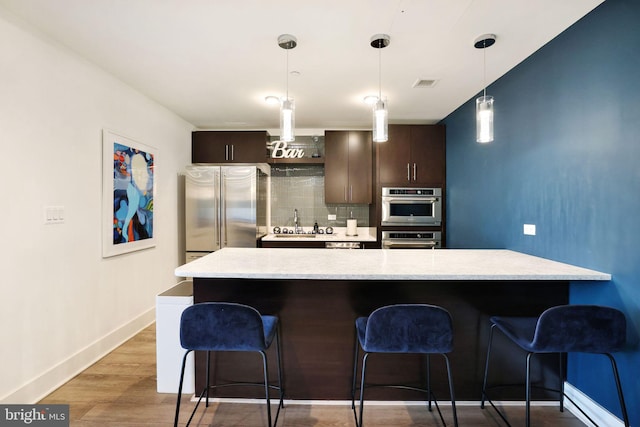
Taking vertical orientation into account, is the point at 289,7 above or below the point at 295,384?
above

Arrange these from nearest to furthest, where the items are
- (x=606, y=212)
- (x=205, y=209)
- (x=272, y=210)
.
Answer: (x=606, y=212)
(x=205, y=209)
(x=272, y=210)

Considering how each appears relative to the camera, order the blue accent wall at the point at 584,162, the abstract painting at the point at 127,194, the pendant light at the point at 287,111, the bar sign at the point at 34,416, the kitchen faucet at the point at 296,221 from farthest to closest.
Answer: the kitchen faucet at the point at 296,221
the abstract painting at the point at 127,194
the pendant light at the point at 287,111
the bar sign at the point at 34,416
the blue accent wall at the point at 584,162

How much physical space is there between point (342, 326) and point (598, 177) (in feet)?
5.86

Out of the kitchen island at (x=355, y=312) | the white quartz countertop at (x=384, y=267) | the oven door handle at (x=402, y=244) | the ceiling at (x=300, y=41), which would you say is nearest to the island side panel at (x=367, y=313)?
the kitchen island at (x=355, y=312)

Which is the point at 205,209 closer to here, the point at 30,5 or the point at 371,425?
the point at 30,5

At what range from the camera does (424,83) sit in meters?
3.12

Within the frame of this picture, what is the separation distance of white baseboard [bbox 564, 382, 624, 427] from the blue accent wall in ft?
0.13

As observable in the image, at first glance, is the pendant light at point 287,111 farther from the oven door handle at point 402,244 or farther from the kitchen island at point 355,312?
the oven door handle at point 402,244

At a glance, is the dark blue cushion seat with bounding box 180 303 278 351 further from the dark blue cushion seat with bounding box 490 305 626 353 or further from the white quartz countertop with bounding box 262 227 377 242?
the white quartz countertop with bounding box 262 227 377 242

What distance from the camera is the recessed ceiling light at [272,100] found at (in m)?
3.47

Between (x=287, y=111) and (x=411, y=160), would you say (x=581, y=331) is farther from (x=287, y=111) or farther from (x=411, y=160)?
(x=411, y=160)

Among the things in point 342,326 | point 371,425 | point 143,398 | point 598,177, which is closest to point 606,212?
point 598,177

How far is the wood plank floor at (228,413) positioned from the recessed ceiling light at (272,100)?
2793mm

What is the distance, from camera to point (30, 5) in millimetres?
1929
